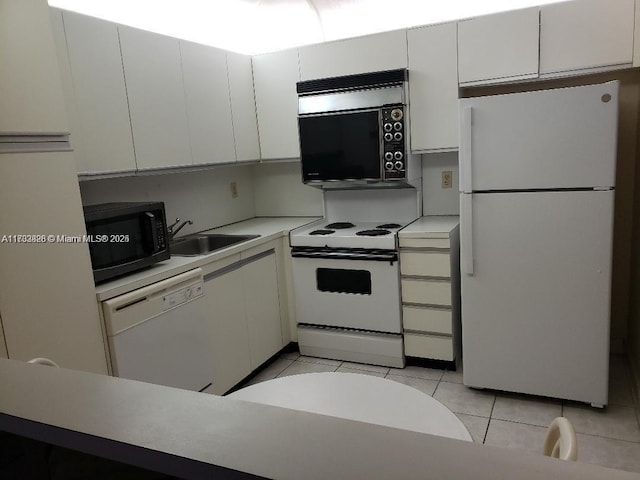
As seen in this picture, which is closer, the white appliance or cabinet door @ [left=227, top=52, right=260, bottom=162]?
the white appliance

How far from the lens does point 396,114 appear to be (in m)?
3.20

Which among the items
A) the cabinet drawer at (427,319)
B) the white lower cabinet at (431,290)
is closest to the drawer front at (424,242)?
the white lower cabinet at (431,290)

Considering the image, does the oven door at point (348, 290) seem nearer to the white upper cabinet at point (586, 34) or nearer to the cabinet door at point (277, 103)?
the cabinet door at point (277, 103)

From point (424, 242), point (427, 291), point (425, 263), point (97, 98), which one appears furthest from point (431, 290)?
point (97, 98)

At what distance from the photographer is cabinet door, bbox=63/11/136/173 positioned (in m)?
2.32

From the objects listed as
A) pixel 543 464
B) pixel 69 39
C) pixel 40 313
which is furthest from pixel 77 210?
pixel 543 464

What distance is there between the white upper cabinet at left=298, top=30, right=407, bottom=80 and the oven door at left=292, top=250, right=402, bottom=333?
1262 mm

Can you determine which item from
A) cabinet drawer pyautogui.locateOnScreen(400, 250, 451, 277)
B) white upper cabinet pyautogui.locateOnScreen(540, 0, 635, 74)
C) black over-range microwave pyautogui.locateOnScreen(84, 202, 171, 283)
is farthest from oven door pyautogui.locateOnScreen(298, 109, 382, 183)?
black over-range microwave pyautogui.locateOnScreen(84, 202, 171, 283)

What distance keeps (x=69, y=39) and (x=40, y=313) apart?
129cm

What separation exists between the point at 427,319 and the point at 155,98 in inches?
83.3

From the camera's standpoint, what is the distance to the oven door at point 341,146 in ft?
10.8

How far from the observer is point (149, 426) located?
1.92 feet

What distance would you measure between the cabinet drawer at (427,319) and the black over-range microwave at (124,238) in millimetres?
1555

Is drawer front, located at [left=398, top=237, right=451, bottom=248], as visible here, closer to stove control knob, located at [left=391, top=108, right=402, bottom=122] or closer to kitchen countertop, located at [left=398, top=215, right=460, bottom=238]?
kitchen countertop, located at [left=398, top=215, right=460, bottom=238]
